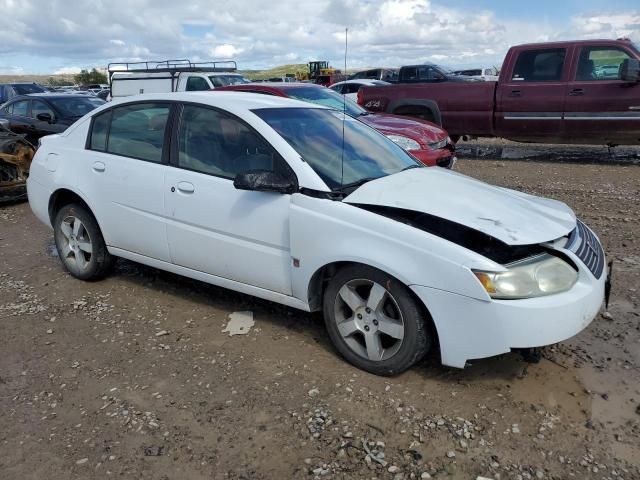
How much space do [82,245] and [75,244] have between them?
0.10m

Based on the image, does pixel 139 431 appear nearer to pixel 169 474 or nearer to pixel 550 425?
pixel 169 474

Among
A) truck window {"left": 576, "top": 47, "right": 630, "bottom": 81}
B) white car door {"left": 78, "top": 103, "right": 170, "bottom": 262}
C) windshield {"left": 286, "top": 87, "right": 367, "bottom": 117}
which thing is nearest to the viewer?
white car door {"left": 78, "top": 103, "right": 170, "bottom": 262}

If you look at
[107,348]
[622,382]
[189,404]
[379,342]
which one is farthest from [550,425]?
[107,348]

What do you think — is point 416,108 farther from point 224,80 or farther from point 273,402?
point 273,402

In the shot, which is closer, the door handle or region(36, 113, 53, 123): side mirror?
the door handle

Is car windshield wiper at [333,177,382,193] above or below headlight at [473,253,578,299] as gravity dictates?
above

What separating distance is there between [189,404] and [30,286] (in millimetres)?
2722

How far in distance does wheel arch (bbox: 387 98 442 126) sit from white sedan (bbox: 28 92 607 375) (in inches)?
264

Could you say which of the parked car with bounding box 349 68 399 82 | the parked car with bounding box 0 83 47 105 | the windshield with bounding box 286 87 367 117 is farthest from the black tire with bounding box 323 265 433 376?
the parked car with bounding box 349 68 399 82

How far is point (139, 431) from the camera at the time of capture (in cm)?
302

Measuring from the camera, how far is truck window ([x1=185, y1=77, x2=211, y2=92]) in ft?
43.7

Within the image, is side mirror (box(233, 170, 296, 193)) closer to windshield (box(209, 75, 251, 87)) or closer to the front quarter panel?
the front quarter panel

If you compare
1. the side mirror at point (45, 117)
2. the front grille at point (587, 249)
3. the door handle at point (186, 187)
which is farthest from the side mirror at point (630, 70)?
the side mirror at point (45, 117)

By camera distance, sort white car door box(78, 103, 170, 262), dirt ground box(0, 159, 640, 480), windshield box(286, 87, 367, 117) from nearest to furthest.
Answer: dirt ground box(0, 159, 640, 480) → white car door box(78, 103, 170, 262) → windshield box(286, 87, 367, 117)
